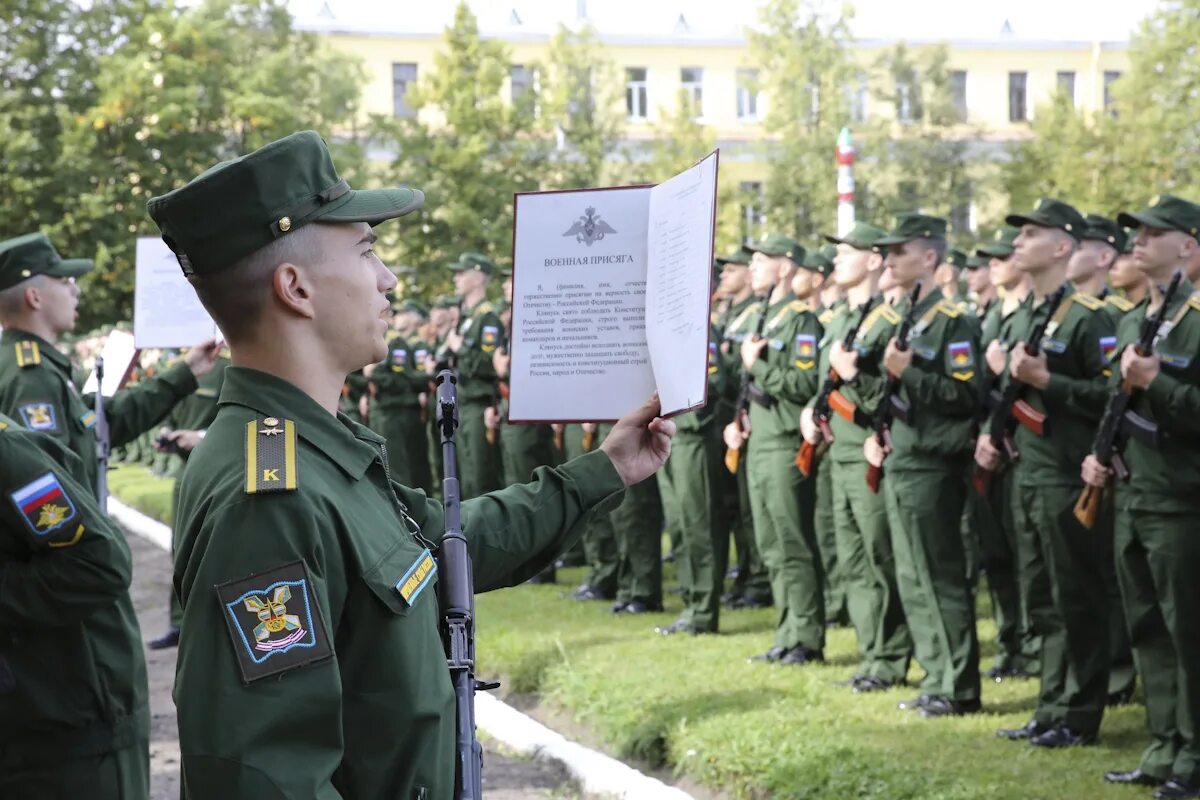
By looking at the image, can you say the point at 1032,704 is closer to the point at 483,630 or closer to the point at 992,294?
the point at 483,630

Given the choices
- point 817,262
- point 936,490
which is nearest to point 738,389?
point 817,262

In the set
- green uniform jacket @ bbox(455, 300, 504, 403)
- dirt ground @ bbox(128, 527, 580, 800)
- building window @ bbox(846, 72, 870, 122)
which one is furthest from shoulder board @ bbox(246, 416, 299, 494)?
building window @ bbox(846, 72, 870, 122)

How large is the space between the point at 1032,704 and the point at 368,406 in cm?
1163

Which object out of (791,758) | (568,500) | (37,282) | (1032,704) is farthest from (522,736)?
(568,500)

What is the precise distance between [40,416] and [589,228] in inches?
158

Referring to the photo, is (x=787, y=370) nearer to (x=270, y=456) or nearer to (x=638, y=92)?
(x=270, y=456)

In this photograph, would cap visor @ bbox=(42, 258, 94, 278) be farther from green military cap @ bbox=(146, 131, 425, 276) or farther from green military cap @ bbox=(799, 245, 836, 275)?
green military cap @ bbox=(799, 245, 836, 275)

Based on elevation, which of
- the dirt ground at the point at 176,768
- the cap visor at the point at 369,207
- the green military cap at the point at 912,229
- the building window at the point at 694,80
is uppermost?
the building window at the point at 694,80

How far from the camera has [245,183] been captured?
8.31 ft

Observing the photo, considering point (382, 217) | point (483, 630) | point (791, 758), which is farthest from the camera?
point (483, 630)

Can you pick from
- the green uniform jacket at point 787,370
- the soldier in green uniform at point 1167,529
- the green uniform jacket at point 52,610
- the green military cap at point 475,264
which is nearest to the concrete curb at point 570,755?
the soldier in green uniform at point 1167,529

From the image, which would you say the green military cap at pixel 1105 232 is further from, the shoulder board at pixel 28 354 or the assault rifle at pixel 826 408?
the shoulder board at pixel 28 354

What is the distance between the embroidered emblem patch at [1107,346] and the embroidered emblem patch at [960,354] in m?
0.70

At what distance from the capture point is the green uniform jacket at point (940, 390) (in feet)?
25.7
